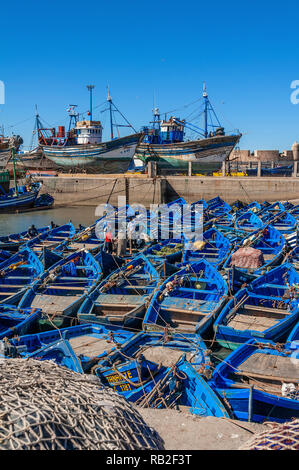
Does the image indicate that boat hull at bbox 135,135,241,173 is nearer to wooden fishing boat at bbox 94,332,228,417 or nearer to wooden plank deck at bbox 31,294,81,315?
wooden plank deck at bbox 31,294,81,315

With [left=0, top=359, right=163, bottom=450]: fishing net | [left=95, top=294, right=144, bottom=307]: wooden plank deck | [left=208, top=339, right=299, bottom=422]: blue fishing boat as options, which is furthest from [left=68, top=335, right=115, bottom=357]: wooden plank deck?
[left=0, top=359, right=163, bottom=450]: fishing net

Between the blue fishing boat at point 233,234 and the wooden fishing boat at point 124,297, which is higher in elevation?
the blue fishing boat at point 233,234

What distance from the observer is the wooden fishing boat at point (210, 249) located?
17031 mm

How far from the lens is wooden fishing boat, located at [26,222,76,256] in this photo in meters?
19.7

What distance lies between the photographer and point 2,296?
1365 cm

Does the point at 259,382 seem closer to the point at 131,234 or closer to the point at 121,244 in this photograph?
the point at 121,244

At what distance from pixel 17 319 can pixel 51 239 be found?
10.7 meters

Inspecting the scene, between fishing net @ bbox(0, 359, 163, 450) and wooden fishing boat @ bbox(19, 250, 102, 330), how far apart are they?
7.15m

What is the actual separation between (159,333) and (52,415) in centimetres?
696

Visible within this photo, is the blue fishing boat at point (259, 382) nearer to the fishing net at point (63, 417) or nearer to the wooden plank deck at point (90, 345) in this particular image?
the wooden plank deck at point (90, 345)

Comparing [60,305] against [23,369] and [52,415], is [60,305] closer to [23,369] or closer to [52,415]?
[23,369]

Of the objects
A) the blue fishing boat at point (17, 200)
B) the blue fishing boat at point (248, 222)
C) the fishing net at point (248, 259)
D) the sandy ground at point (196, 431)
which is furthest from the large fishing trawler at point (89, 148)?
the sandy ground at point (196, 431)

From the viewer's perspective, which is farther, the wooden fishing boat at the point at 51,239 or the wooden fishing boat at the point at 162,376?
the wooden fishing boat at the point at 51,239

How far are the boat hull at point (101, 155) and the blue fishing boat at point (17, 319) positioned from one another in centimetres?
3918
